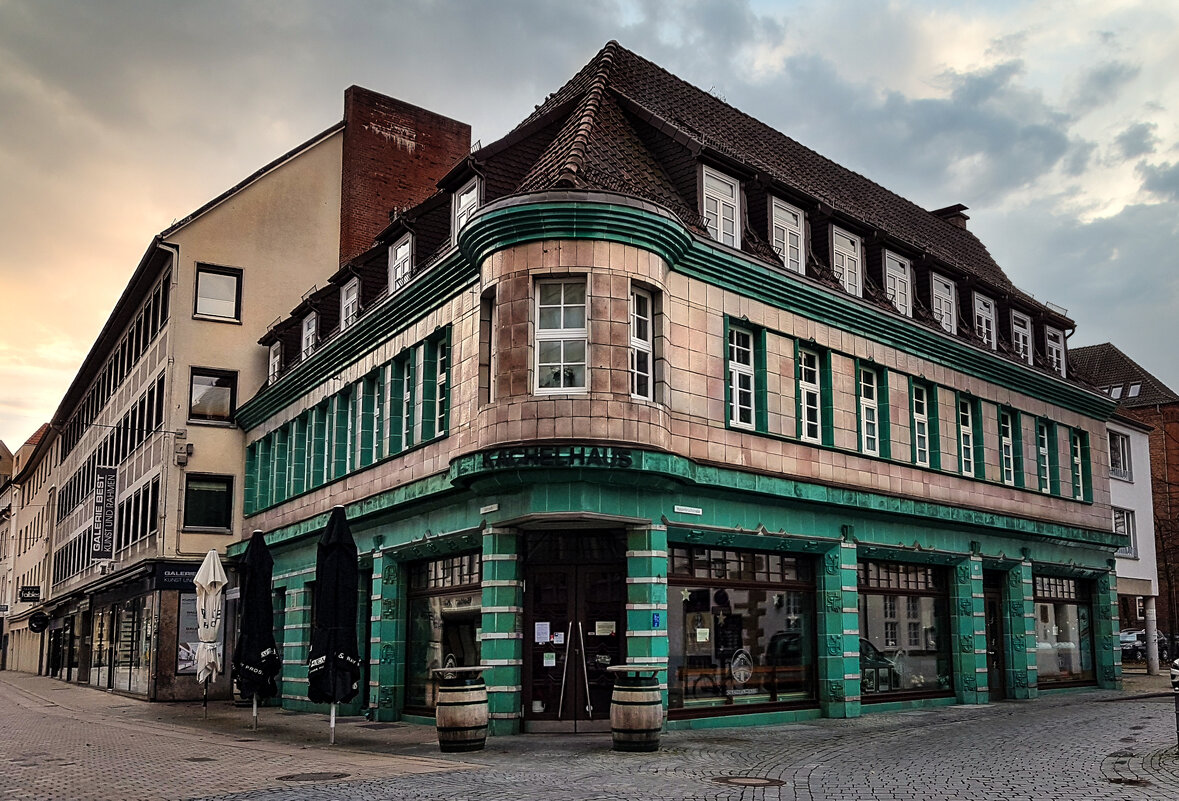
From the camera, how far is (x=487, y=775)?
13.4 m

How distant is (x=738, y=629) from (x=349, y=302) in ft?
43.3

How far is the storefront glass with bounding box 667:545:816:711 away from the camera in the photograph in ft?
63.5

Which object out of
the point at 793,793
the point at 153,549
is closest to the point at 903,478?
the point at 793,793

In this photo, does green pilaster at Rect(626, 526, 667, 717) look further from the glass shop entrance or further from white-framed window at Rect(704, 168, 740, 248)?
white-framed window at Rect(704, 168, 740, 248)

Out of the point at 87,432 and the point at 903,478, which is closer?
the point at 903,478

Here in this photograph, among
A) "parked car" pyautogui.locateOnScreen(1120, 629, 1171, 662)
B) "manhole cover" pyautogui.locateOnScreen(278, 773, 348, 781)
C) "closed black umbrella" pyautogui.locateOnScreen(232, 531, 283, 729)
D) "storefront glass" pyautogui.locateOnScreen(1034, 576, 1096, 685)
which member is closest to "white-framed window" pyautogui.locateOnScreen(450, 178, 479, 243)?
"closed black umbrella" pyautogui.locateOnScreen(232, 531, 283, 729)

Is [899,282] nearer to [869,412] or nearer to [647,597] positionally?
[869,412]

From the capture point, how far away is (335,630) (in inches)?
733

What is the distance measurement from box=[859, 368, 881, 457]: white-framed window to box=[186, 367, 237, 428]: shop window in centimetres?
1971

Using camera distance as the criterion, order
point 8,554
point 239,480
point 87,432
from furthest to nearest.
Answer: point 8,554
point 87,432
point 239,480

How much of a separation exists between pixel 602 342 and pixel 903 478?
9491 millimetres

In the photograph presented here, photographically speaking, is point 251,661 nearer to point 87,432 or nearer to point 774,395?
point 774,395

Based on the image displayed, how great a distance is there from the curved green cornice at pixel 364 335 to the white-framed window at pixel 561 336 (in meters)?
2.18

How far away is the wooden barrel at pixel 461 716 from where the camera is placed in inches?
618
